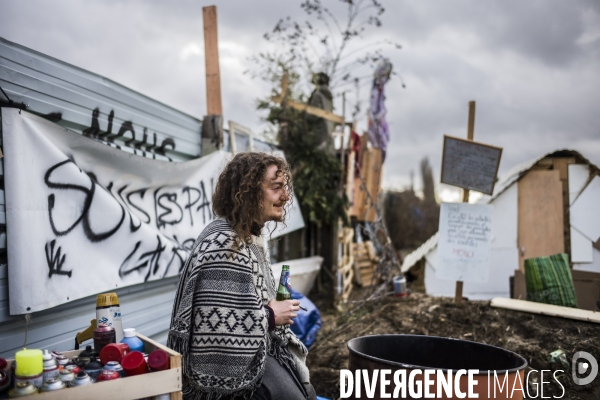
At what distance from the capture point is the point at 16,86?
3.21 meters

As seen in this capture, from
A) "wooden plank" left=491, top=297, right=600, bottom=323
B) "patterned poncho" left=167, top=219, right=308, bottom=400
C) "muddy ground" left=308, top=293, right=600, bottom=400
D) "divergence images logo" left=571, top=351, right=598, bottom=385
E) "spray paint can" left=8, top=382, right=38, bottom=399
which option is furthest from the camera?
"wooden plank" left=491, top=297, right=600, bottom=323

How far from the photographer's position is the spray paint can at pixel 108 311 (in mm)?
2566

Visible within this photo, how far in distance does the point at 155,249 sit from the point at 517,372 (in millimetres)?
3212

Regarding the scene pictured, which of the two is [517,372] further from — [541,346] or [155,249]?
[155,249]

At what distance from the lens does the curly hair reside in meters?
2.59

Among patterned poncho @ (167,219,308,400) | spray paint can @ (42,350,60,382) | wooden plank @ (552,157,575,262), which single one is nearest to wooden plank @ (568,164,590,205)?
wooden plank @ (552,157,575,262)

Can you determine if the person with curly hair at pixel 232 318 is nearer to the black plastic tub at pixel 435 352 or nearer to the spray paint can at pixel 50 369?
the spray paint can at pixel 50 369

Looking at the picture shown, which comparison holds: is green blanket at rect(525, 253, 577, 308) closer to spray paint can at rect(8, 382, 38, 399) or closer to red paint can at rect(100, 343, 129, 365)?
red paint can at rect(100, 343, 129, 365)

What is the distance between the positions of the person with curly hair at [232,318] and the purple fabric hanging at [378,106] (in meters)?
7.40

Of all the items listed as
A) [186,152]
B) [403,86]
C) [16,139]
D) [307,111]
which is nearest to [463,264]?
[186,152]

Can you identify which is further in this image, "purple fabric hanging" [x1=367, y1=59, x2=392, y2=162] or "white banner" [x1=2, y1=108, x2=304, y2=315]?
"purple fabric hanging" [x1=367, y1=59, x2=392, y2=162]

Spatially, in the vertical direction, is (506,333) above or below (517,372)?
below

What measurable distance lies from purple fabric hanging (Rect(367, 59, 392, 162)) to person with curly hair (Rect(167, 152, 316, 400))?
7.40 metres

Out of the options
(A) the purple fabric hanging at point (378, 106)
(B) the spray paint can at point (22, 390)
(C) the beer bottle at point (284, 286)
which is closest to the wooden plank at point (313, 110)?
(A) the purple fabric hanging at point (378, 106)
